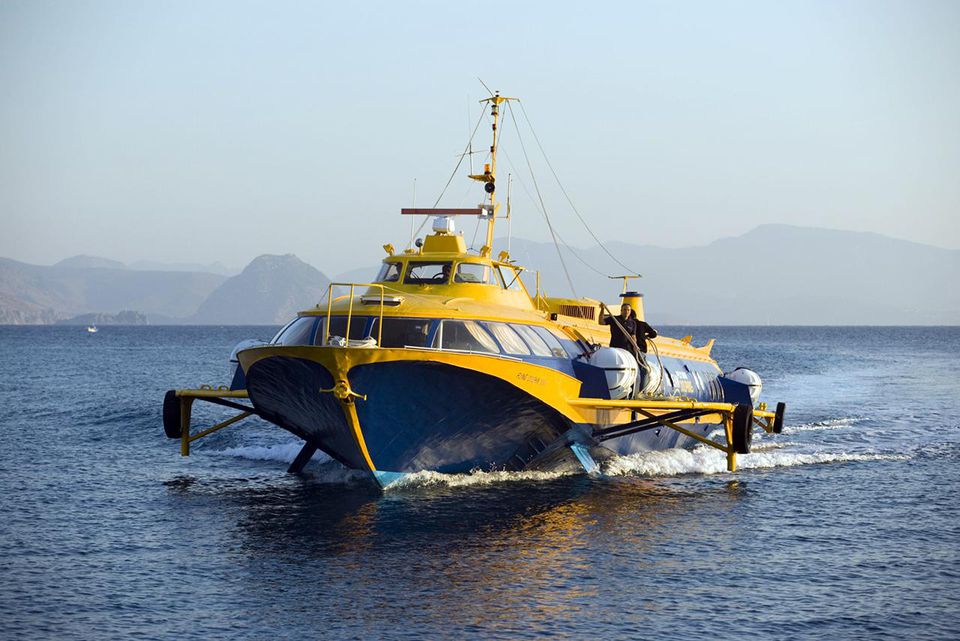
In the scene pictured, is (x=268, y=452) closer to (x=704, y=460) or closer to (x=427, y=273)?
(x=427, y=273)

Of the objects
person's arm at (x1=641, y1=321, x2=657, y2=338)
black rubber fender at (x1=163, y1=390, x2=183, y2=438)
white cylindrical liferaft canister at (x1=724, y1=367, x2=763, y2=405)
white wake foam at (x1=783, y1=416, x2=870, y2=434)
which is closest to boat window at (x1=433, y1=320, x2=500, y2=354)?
person's arm at (x1=641, y1=321, x2=657, y2=338)

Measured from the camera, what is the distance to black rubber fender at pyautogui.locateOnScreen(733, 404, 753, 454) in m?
23.2

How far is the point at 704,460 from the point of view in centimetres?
2673

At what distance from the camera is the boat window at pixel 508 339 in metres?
20.7

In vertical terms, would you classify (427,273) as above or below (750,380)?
above

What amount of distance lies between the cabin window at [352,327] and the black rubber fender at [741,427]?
8772 mm

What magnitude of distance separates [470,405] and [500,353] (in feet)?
4.74

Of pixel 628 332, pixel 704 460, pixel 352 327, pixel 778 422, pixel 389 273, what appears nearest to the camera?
pixel 352 327

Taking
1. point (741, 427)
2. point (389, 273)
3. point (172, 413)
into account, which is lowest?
point (172, 413)

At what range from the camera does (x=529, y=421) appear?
68.0 feet

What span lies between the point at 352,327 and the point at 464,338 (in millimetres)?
2182

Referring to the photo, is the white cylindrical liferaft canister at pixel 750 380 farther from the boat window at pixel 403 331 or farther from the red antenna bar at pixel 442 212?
the boat window at pixel 403 331

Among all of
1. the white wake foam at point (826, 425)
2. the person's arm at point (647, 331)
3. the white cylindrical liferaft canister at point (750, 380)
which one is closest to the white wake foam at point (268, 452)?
the person's arm at point (647, 331)

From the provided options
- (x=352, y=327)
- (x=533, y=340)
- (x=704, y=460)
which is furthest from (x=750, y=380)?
(x=352, y=327)
